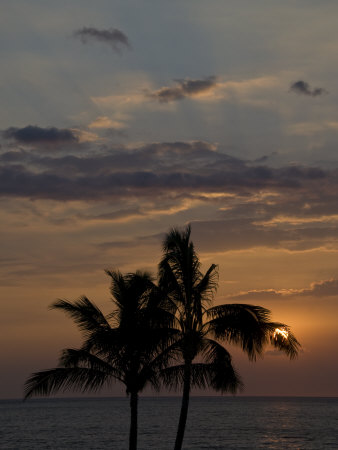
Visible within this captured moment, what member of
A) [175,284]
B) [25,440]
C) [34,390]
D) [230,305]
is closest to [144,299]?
[175,284]

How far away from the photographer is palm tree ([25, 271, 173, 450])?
1112 inches

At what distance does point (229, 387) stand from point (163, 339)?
318 centimetres

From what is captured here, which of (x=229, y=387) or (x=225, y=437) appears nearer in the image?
(x=229, y=387)

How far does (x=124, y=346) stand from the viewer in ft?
94.6

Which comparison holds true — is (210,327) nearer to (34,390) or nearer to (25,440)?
(34,390)

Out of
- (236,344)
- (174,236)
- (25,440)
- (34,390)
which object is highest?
(174,236)

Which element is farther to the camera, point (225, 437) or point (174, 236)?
point (225, 437)

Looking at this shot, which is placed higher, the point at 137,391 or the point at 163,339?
the point at 163,339

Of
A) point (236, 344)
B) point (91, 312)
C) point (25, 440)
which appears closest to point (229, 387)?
point (236, 344)

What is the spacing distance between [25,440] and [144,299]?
66805 mm

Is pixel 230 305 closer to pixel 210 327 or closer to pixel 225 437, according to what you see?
pixel 210 327

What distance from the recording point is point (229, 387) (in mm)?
27750

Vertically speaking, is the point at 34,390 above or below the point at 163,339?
below

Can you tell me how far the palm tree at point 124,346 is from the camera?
2823 centimetres
